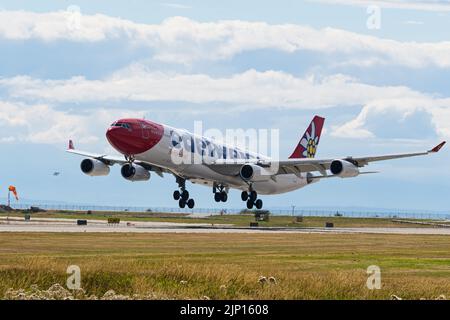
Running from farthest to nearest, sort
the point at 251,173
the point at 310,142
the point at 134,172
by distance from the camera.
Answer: the point at 310,142 → the point at 251,173 → the point at 134,172

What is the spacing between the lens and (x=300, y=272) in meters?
39.7

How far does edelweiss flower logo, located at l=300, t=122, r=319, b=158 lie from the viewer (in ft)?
368

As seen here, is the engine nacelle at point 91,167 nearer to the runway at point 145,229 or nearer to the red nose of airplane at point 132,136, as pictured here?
the runway at point 145,229

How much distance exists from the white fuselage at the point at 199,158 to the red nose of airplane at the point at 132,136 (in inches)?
32.3

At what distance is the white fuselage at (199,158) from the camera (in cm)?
8144

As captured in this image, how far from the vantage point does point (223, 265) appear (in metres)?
39.6

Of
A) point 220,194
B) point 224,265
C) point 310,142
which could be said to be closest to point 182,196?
point 220,194

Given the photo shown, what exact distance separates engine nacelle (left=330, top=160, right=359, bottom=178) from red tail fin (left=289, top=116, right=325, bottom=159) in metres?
22.7

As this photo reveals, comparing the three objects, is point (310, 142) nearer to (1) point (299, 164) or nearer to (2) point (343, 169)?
(1) point (299, 164)

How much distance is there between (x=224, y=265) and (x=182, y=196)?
55161 millimetres

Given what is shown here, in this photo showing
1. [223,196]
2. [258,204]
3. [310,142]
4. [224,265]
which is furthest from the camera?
[310,142]
